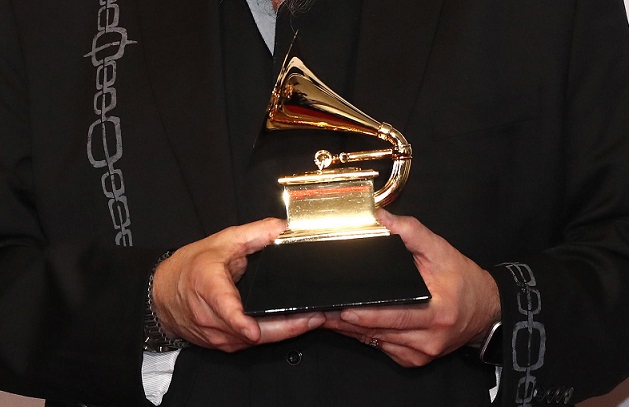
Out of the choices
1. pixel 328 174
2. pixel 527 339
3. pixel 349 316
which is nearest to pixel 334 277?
pixel 349 316

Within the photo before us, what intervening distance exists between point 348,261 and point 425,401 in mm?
297

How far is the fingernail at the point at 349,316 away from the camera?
1.15m

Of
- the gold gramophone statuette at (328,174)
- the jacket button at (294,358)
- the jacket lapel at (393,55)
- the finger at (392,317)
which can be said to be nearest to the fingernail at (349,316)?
the finger at (392,317)

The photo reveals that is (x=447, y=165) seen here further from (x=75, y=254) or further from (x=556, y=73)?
(x=75, y=254)

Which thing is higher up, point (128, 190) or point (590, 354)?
point (128, 190)

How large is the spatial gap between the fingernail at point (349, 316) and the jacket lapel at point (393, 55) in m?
0.34

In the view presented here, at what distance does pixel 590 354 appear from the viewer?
1.38 meters

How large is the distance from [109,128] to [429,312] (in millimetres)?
562

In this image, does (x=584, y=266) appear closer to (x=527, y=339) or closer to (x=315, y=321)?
(x=527, y=339)

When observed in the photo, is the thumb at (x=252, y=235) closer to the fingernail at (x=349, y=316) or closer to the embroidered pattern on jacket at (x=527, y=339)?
the fingernail at (x=349, y=316)

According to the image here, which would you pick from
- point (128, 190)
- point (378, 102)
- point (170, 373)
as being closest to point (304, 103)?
point (378, 102)

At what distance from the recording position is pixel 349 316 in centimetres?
115

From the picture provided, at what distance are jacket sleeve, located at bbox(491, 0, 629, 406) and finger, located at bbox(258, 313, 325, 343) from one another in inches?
11.2

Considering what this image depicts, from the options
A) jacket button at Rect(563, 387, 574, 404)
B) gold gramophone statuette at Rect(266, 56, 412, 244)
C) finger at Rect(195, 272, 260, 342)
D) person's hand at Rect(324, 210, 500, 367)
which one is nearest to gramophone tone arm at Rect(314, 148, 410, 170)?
gold gramophone statuette at Rect(266, 56, 412, 244)
